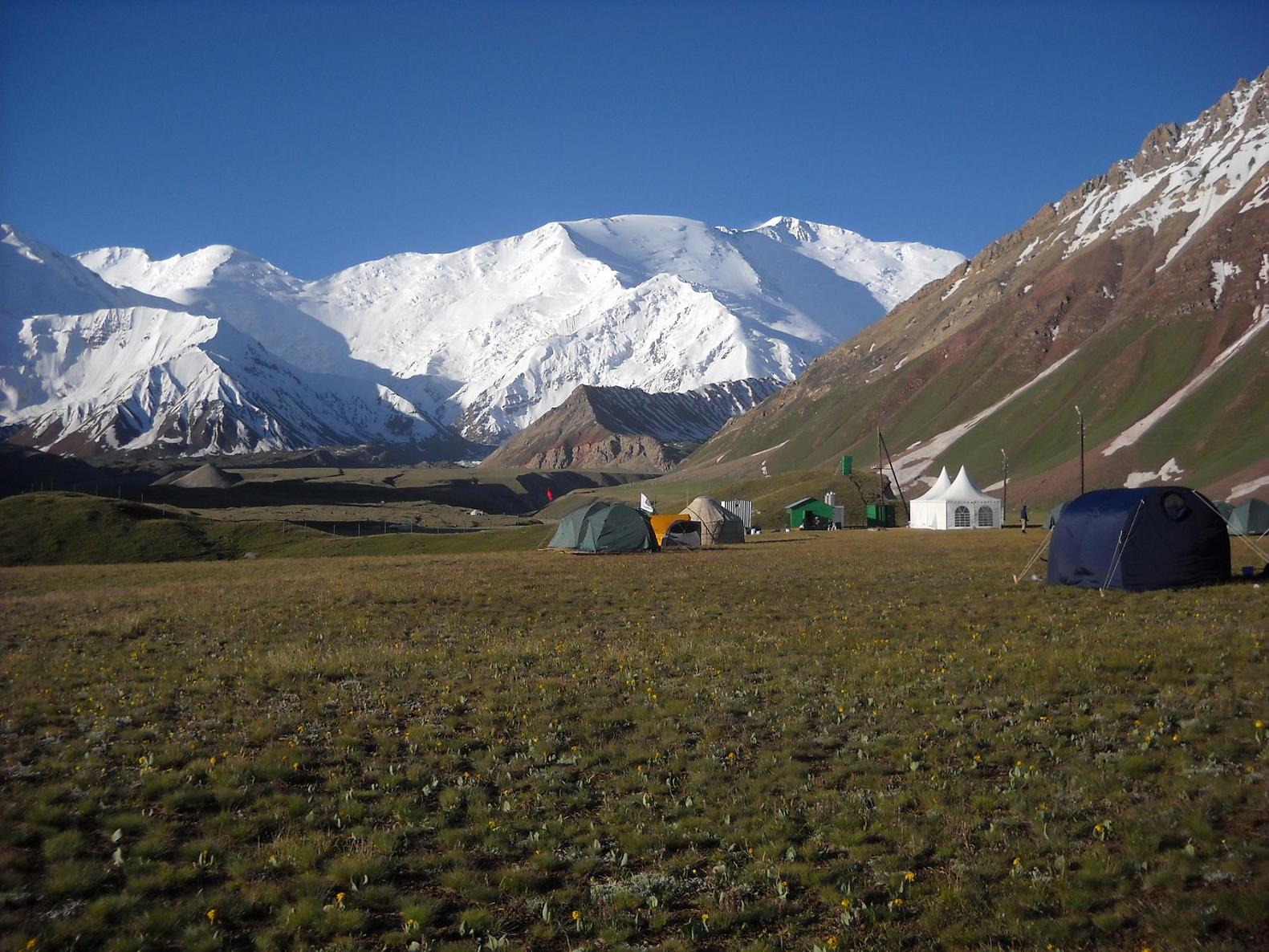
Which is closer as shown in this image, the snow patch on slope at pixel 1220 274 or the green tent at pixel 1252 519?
the green tent at pixel 1252 519

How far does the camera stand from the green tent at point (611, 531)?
172ft

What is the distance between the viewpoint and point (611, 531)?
5278 centimetres

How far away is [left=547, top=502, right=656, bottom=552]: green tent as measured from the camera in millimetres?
52531

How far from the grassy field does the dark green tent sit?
4548 centimetres

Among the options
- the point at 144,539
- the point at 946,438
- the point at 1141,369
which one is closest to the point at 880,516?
the point at 144,539

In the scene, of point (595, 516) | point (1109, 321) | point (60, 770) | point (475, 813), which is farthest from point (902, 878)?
point (1109, 321)

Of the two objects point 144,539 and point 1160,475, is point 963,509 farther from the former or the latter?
point 144,539

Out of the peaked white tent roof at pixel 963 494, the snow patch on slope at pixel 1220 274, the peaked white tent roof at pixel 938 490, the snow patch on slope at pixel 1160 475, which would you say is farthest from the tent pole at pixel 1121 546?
the snow patch on slope at pixel 1220 274

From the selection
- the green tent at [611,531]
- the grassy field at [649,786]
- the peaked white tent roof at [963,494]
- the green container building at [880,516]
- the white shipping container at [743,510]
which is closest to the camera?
the grassy field at [649,786]

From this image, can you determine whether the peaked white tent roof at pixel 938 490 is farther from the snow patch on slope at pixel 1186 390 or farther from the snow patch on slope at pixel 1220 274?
the snow patch on slope at pixel 1220 274

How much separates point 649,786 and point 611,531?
134ft

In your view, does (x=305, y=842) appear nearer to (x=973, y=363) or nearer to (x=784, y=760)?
(x=784, y=760)

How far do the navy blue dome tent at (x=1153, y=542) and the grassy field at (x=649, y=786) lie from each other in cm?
331

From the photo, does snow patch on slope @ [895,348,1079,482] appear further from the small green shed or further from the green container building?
the small green shed
